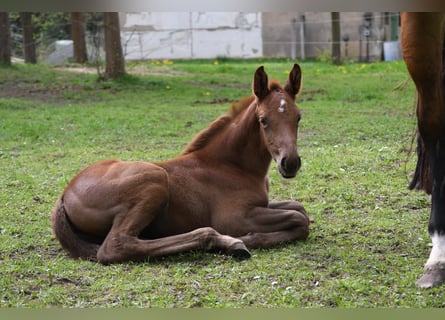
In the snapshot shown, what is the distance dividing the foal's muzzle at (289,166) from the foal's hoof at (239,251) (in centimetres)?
54

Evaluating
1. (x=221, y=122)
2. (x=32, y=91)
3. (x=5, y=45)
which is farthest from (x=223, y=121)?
(x=5, y=45)

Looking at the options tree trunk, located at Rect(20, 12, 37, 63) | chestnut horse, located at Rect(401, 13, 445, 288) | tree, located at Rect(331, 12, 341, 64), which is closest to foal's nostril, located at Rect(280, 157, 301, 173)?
chestnut horse, located at Rect(401, 13, 445, 288)

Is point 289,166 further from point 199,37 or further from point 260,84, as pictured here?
point 199,37

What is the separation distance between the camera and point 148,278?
14.3ft

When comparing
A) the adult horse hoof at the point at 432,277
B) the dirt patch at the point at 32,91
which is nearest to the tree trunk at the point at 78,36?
the dirt patch at the point at 32,91

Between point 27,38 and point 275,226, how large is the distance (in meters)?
16.1

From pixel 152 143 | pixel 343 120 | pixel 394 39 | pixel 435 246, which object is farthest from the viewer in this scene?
pixel 394 39

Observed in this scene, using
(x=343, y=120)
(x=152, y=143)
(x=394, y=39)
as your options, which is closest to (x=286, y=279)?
(x=152, y=143)

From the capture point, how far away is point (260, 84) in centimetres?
512

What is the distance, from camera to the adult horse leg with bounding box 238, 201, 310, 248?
5129 millimetres

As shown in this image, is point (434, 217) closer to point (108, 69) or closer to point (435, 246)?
point (435, 246)

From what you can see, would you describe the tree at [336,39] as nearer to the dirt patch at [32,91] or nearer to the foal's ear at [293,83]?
the dirt patch at [32,91]

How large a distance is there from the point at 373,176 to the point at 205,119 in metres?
4.60

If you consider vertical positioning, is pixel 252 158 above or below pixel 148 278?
above
